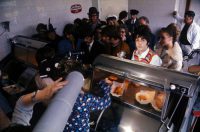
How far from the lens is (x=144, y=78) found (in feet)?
5.74

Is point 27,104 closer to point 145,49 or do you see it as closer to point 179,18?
point 145,49

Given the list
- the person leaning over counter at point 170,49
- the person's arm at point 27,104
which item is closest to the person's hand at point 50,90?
the person's arm at point 27,104

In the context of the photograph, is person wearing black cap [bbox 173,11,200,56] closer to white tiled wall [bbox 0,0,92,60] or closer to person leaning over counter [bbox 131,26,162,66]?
person leaning over counter [bbox 131,26,162,66]

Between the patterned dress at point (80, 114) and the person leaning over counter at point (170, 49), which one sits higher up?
the person leaning over counter at point (170, 49)

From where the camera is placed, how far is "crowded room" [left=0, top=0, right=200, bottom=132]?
136cm

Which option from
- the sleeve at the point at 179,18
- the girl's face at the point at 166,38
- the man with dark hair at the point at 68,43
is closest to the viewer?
the girl's face at the point at 166,38

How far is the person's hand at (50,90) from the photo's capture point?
46.0 inches

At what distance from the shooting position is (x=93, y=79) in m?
2.19

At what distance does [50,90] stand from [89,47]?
2.39 meters

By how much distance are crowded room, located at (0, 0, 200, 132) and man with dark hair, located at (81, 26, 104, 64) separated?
0.02 metres

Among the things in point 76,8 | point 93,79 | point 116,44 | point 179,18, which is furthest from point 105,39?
point 179,18

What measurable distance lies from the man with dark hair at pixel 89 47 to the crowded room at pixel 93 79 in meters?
0.02

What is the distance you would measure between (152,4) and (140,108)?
16.7ft

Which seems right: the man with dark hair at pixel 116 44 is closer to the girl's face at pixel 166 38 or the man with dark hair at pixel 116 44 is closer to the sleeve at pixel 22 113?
the girl's face at pixel 166 38
